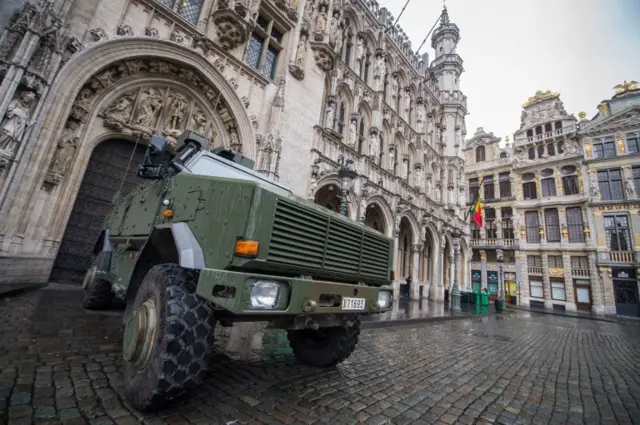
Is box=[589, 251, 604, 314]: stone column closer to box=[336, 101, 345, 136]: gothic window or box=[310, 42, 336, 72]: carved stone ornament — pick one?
box=[336, 101, 345, 136]: gothic window

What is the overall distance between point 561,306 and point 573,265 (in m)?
4.37

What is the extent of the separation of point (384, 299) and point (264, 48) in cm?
1214

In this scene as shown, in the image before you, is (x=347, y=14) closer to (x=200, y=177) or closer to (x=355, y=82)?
(x=355, y=82)

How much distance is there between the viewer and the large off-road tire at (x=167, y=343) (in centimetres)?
196

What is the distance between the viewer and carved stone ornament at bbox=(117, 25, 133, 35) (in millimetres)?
7762

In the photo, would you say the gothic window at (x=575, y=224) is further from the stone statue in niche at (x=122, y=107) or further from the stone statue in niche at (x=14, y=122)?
the stone statue in niche at (x=14, y=122)

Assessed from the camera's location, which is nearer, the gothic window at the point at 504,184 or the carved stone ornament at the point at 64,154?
the carved stone ornament at the point at 64,154

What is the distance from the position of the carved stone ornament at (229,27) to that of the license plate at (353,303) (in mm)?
10935

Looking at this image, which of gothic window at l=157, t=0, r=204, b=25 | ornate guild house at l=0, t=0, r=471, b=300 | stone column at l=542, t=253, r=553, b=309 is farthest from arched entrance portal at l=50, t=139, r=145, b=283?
stone column at l=542, t=253, r=553, b=309

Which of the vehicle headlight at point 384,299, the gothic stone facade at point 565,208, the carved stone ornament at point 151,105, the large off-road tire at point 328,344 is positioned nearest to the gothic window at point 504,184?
the gothic stone facade at point 565,208

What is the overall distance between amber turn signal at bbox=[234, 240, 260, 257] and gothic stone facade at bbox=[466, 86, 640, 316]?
35736 mm

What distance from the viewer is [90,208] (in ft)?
26.2

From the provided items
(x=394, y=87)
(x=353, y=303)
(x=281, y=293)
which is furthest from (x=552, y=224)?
(x=281, y=293)

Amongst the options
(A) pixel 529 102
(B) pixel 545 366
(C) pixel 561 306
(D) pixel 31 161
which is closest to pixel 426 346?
(B) pixel 545 366
